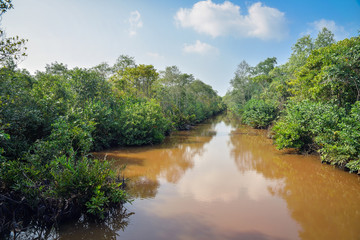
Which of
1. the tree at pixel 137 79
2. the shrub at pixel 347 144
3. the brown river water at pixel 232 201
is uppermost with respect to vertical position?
the tree at pixel 137 79

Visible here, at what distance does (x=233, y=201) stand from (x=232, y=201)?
0.03 m

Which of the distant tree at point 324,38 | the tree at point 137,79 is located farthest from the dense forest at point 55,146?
the distant tree at point 324,38

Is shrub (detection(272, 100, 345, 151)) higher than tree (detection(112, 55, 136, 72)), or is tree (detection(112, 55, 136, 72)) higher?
tree (detection(112, 55, 136, 72))

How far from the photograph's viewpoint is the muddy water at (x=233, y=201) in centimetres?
445

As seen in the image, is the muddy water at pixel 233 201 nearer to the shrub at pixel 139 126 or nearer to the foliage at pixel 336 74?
the shrub at pixel 139 126

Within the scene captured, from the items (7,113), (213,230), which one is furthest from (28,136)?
(213,230)

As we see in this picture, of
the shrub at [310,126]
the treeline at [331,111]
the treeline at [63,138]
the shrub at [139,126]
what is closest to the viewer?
the treeline at [63,138]

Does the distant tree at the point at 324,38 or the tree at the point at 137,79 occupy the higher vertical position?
the distant tree at the point at 324,38

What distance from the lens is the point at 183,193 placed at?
6.44 m

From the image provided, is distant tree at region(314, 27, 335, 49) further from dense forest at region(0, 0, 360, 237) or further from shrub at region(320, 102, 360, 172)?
shrub at region(320, 102, 360, 172)

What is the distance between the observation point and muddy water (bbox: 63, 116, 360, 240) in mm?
4453

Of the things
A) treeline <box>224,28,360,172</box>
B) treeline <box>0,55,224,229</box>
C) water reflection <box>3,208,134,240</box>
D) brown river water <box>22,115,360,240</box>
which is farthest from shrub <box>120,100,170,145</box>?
water reflection <box>3,208,134,240</box>

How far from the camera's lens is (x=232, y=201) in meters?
5.95

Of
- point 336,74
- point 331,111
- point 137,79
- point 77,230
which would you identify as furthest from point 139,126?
point 336,74
